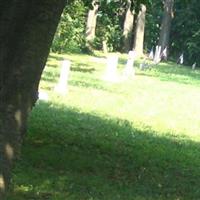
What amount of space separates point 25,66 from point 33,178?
3495 mm

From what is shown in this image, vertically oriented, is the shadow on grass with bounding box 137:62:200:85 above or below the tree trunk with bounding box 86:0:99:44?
below

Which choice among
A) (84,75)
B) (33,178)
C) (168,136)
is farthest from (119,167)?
(84,75)

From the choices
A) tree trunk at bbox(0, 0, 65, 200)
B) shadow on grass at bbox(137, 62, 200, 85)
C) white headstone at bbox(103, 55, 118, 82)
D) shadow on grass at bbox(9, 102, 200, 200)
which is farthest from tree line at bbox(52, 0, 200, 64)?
tree trunk at bbox(0, 0, 65, 200)

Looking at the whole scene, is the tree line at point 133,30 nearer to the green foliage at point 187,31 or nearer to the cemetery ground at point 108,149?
the green foliage at point 187,31

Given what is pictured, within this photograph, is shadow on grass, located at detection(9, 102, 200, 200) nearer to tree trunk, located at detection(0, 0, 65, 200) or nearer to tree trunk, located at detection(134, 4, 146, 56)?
tree trunk, located at detection(0, 0, 65, 200)

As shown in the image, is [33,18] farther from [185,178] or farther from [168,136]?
[168,136]

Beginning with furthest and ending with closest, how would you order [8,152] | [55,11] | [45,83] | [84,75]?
[84,75] < [45,83] < [55,11] < [8,152]

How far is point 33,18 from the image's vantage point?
6.05 meters

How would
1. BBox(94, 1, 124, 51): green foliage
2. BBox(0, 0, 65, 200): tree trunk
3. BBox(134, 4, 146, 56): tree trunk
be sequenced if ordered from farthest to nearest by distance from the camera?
Result: BBox(94, 1, 124, 51): green foliage
BBox(134, 4, 146, 56): tree trunk
BBox(0, 0, 65, 200): tree trunk

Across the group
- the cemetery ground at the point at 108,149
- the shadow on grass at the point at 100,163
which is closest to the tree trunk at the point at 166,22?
the cemetery ground at the point at 108,149

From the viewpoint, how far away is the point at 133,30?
5709 centimetres

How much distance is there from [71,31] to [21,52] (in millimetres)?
37205

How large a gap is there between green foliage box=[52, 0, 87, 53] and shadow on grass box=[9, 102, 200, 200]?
26.7 metres

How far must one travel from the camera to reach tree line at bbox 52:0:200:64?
142ft
